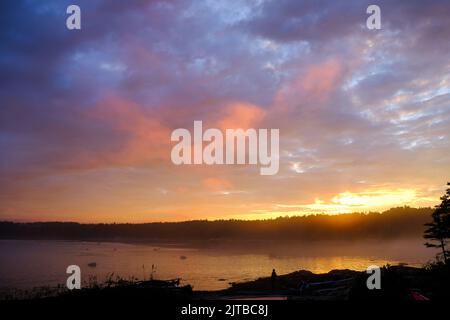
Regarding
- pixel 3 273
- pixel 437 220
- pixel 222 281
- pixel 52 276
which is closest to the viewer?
pixel 437 220
